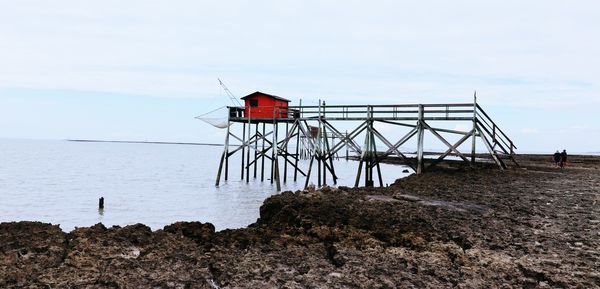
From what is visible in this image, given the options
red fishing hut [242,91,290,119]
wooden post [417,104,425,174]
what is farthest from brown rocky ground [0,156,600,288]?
red fishing hut [242,91,290,119]

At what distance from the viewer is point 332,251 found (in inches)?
279

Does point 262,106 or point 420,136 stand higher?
point 262,106

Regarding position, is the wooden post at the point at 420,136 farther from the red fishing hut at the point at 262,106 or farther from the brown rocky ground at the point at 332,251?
the red fishing hut at the point at 262,106

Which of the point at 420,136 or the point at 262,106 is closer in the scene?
the point at 420,136

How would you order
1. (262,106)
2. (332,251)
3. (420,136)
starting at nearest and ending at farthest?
(332,251) < (420,136) < (262,106)

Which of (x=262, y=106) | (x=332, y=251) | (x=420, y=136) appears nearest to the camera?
(x=332, y=251)

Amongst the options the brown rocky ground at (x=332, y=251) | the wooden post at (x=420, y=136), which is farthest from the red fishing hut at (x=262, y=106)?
the brown rocky ground at (x=332, y=251)

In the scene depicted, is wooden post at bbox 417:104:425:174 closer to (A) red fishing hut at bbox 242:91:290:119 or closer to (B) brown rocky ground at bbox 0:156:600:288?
(B) brown rocky ground at bbox 0:156:600:288

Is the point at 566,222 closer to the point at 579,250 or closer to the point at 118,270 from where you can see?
the point at 579,250

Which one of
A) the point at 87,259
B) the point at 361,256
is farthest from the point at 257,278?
the point at 87,259

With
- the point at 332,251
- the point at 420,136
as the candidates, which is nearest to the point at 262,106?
the point at 420,136

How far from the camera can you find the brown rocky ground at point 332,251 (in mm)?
6004

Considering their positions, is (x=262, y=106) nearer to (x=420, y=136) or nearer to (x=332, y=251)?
(x=420, y=136)

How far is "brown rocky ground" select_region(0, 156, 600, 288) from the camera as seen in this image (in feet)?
19.7
